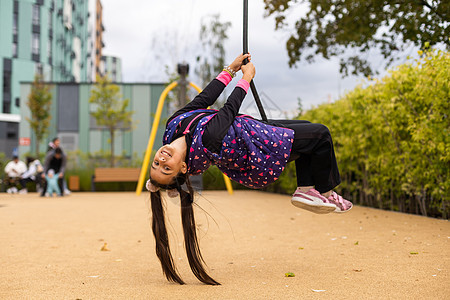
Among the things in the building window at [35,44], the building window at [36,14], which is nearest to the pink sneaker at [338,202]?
the building window at [35,44]

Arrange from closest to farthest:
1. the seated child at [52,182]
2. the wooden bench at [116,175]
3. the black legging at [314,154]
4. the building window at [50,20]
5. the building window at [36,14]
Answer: the black legging at [314,154], the seated child at [52,182], the wooden bench at [116,175], the building window at [36,14], the building window at [50,20]

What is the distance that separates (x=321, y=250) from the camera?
17.6 ft

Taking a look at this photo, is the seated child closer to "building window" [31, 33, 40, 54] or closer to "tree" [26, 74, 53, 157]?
"tree" [26, 74, 53, 157]

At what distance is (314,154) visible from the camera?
135 inches

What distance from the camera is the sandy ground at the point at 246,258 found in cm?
353

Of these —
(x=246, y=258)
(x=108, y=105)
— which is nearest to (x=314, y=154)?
(x=246, y=258)

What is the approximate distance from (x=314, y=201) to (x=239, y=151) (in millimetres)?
658

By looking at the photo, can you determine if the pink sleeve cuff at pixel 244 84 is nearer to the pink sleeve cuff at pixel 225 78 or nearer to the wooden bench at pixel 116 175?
the pink sleeve cuff at pixel 225 78

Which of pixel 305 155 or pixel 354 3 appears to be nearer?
pixel 305 155

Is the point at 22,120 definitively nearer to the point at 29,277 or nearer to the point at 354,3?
the point at 354,3

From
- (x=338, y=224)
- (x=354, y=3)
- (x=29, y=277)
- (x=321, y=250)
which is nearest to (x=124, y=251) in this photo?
(x=29, y=277)

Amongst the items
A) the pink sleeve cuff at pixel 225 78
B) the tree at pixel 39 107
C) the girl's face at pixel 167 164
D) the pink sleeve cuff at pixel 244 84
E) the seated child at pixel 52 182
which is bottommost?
the seated child at pixel 52 182

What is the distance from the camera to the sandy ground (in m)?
3.53

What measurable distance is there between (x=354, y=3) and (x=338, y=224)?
20.7ft
